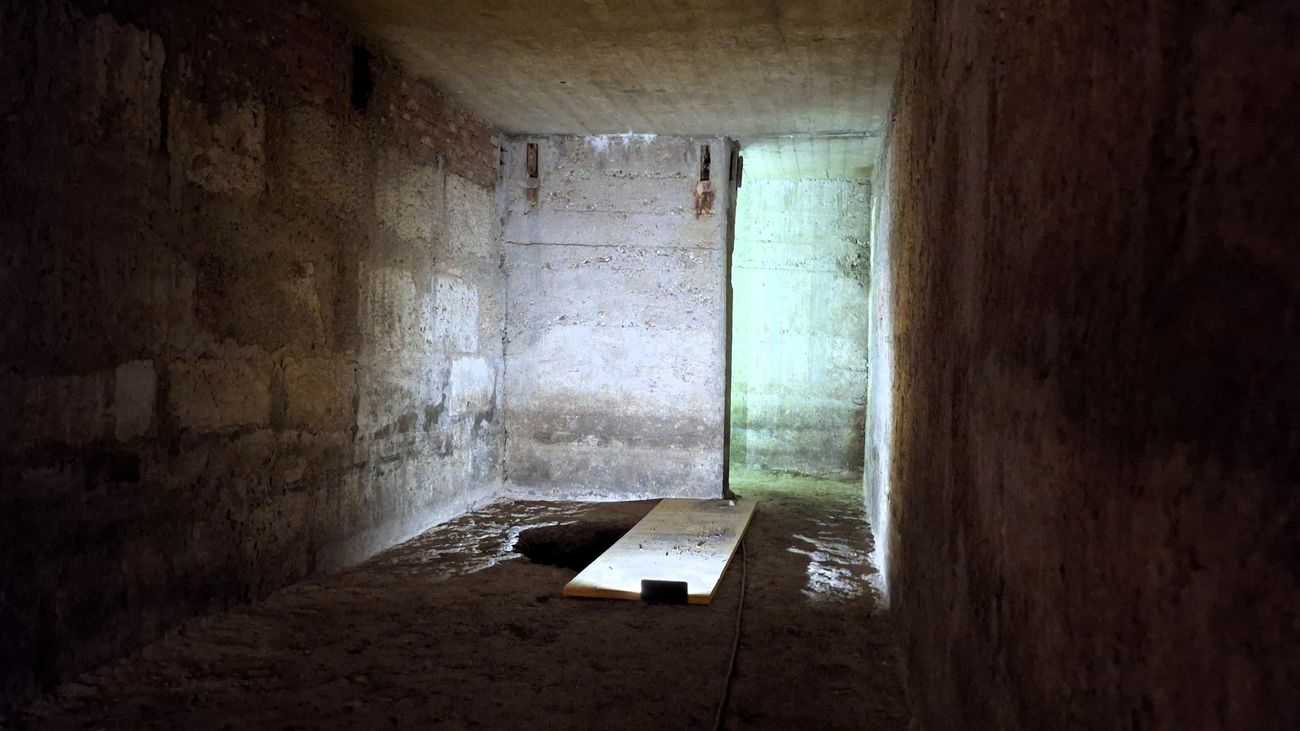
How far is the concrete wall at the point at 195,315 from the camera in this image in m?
2.34

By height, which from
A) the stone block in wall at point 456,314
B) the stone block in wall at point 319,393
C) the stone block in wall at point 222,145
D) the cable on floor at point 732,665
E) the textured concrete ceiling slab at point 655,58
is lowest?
the cable on floor at point 732,665

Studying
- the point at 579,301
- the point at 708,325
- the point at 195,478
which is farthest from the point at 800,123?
the point at 195,478

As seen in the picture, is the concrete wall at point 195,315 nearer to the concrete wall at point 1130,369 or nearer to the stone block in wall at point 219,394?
the stone block in wall at point 219,394

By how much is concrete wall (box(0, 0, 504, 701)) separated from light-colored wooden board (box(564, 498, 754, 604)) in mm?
1250

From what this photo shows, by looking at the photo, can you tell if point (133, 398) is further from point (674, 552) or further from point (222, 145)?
point (674, 552)

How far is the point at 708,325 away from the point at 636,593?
2.60 meters

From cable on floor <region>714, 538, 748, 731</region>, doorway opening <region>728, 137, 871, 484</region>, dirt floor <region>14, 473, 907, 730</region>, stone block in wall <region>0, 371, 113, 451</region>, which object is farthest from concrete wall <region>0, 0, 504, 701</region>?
doorway opening <region>728, 137, 871, 484</region>

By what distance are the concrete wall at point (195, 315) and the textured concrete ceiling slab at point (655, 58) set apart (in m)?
0.39

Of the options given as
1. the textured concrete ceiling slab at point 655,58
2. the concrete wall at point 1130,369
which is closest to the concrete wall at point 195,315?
the textured concrete ceiling slab at point 655,58

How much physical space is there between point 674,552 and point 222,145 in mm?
2640

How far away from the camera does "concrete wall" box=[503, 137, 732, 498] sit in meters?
5.64

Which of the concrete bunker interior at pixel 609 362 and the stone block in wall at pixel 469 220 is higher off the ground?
the stone block in wall at pixel 469 220

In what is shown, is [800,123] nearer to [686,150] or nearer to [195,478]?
[686,150]

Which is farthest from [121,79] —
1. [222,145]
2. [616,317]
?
[616,317]
